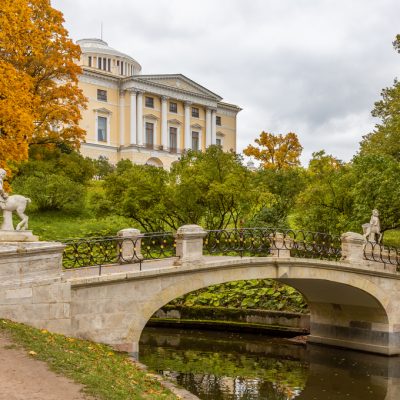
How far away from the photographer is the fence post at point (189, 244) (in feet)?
46.3

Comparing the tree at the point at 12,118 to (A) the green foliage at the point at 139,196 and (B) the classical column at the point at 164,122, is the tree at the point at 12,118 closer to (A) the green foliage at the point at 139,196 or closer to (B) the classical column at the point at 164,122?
(A) the green foliage at the point at 139,196

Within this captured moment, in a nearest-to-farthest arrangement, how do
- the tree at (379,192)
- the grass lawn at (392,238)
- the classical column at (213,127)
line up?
1. the tree at (379,192)
2. the grass lawn at (392,238)
3. the classical column at (213,127)

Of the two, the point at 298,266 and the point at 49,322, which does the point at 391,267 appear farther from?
the point at 49,322

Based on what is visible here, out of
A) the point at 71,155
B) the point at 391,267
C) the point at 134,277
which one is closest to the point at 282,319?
the point at 391,267

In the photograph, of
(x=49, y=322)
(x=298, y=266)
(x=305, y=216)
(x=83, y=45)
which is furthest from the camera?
(x=83, y=45)

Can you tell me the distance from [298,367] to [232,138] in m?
55.5

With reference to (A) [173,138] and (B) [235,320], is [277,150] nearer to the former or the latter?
(A) [173,138]

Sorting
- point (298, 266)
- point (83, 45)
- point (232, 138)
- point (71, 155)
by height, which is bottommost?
point (298, 266)

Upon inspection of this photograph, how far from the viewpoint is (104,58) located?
67.8 m

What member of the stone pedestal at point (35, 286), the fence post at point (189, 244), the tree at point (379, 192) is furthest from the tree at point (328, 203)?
the stone pedestal at point (35, 286)

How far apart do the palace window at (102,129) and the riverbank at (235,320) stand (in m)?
37.2

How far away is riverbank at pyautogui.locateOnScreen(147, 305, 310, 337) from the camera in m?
22.6

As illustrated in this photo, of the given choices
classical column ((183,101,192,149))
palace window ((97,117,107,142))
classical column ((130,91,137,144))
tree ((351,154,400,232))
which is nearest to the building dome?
classical column ((183,101,192,149))

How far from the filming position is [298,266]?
17.1 m
